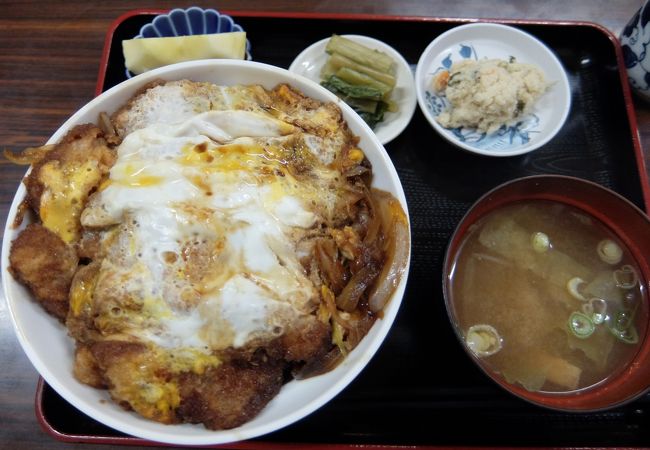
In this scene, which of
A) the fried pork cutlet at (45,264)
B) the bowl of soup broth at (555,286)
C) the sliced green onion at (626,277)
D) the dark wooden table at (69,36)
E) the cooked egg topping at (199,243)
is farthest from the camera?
the dark wooden table at (69,36)

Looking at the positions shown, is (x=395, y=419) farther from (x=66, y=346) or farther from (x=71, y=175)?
(x=71, y=175)

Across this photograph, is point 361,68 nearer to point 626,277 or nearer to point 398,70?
point 398,70

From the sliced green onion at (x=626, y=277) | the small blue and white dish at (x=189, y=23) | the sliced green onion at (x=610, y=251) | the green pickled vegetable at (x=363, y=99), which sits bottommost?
the sliced green onion at (x=626, y=277)

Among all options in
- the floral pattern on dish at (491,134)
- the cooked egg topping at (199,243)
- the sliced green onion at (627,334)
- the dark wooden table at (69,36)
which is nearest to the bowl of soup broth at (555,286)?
the sliced green onion at (627,334)

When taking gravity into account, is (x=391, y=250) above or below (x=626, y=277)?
above

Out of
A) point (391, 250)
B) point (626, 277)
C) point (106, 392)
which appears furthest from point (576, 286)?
point (106, 392)

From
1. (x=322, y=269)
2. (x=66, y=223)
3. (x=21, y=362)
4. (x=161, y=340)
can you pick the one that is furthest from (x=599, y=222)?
(x=21, y=362)

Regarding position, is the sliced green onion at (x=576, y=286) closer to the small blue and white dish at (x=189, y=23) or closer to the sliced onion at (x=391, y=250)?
the sliced onion at (x=391, y=250)

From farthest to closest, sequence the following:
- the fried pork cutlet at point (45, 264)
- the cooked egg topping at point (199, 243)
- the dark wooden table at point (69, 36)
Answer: the dark wooden table at point (69, 36) < the fried pork cutlet at point (45, 264) < the cooked egg topping at point (199, 243)
